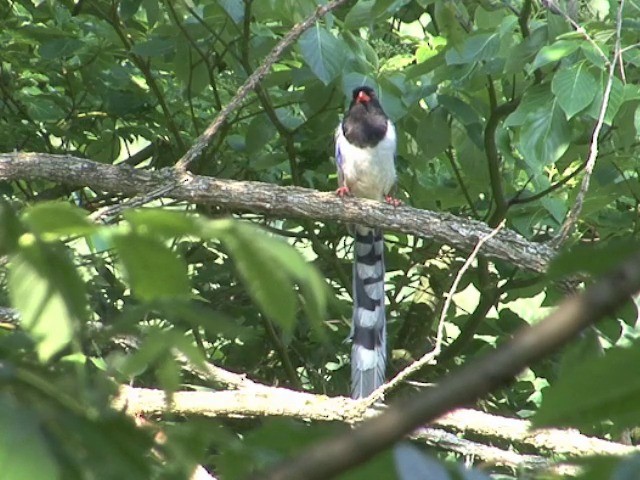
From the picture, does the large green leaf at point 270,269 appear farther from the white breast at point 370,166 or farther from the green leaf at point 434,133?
the white breast at point 370,166

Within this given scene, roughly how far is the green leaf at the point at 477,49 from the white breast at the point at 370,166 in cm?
97

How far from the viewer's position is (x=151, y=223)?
41 centimetres

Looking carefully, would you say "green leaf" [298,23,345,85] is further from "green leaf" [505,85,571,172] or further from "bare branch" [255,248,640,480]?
"bare branch" [255,248,640,480]

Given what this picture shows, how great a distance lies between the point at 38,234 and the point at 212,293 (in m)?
Answer: 2.71

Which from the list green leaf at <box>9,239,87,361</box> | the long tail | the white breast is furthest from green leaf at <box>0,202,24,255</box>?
the white breast

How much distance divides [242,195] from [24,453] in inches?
80.8

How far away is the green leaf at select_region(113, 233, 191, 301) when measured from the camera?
0.41 meters

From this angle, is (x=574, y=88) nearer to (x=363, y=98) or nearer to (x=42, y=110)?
(x=363, y=98)

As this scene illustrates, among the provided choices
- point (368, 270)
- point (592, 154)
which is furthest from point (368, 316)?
point (592, 154)

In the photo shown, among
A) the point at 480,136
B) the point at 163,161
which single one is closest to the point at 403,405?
the point at 480,136

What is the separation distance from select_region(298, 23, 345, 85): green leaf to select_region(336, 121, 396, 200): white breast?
2.97 ft

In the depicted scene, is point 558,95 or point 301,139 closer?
point 558,95

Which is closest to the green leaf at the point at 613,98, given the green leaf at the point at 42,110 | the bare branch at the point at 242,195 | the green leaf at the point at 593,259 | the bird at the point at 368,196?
the bare branch at the point at 242,195

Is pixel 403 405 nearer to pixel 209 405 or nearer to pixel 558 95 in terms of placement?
pixel 209 405
